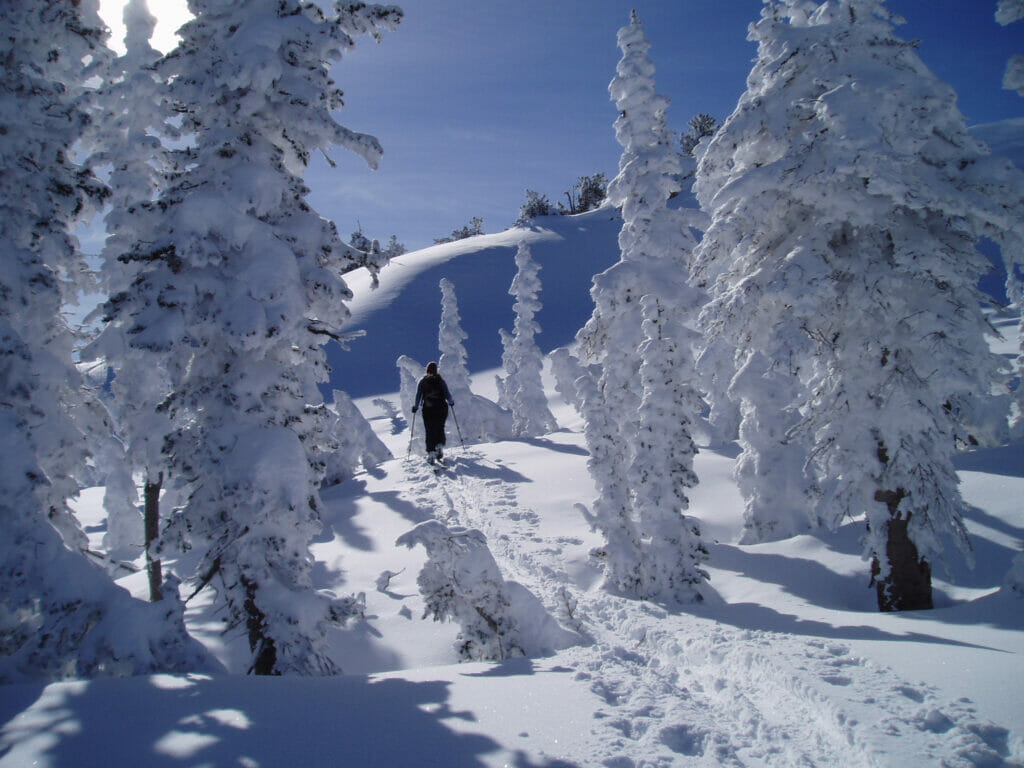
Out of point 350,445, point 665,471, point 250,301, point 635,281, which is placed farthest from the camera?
point 350,445

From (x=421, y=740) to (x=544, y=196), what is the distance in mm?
107487

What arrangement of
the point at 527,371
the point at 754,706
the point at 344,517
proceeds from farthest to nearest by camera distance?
the point at 527,371 < the point at 344,517 < the point at 754,706

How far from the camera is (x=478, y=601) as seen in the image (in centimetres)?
675

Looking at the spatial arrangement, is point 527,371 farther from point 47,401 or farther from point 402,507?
point 47,401

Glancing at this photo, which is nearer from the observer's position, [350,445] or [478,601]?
[478,601]

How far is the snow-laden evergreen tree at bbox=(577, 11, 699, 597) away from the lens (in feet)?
35.7

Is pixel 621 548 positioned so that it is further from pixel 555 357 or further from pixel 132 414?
pixel 555 357

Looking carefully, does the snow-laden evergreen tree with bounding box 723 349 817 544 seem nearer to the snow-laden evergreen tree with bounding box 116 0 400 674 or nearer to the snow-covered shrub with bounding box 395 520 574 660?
the snow-covered shrub with bounding box 395 520 574 660

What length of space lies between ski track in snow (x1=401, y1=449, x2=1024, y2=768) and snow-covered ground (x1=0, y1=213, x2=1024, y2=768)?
0.02 m

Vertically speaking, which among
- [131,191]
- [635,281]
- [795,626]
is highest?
[131,191]

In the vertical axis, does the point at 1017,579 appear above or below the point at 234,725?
above

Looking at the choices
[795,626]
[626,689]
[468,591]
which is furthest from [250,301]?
[795,626]

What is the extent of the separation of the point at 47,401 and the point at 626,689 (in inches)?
391

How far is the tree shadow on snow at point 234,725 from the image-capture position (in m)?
3.55
